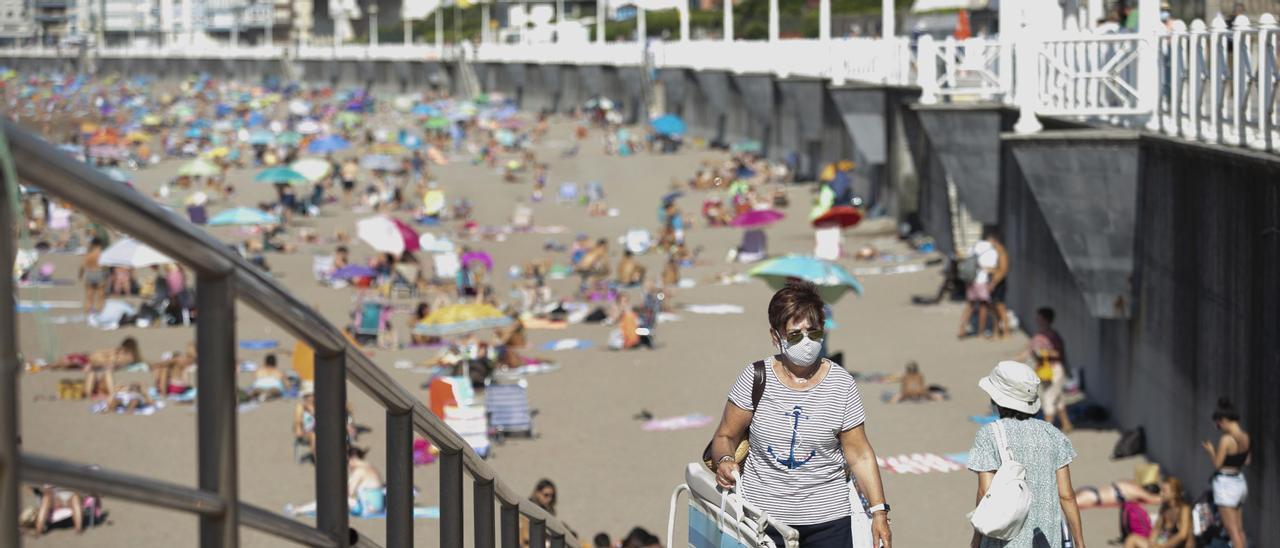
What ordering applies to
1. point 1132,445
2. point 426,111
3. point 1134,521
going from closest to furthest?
point 1134,521, point 1132,445, point 426,111

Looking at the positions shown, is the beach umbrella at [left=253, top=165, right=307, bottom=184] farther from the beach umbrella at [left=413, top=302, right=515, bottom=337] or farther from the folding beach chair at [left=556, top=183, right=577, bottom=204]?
the beach umbrella at [left=413, top=302, right=515, bottom=337]

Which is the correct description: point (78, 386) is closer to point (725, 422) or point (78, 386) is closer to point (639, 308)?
point (639, 308)

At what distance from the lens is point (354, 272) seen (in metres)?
21.1

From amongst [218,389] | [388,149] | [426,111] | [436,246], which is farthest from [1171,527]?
[426,111]

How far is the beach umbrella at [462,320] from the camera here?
1505cm

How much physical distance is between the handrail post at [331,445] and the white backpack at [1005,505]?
7.41ft

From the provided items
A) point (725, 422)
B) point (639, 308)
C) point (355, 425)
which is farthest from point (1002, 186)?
point (725, 422)

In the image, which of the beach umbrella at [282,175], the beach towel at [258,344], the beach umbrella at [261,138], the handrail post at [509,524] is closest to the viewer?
the handrail post at [509,524]

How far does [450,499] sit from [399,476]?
0.43 meters

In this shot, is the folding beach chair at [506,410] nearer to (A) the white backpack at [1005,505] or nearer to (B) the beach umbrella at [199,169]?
(A) the white backpack at [1005,505]

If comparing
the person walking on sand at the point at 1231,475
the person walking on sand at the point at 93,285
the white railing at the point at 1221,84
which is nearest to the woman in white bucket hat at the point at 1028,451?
the person walking on sand at the point at 1231,475

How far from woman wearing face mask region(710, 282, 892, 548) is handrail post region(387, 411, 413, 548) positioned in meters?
1.47

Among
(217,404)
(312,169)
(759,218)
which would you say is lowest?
(759,218)

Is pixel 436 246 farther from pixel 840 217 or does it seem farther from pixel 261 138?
pixel 261 138
